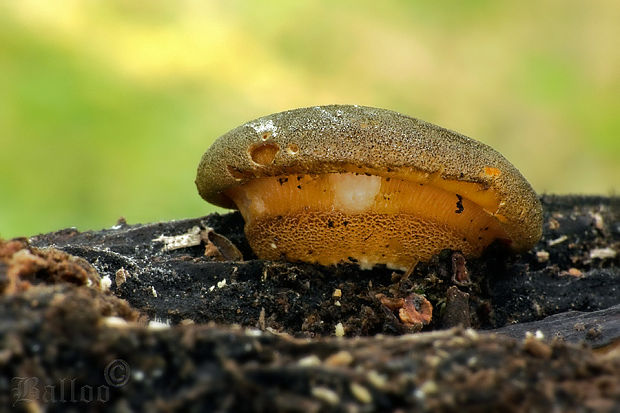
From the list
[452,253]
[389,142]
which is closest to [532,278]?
[452,253]

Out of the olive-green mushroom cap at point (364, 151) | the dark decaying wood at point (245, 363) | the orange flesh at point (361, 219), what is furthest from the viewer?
the orange flesh at point (361, 219)

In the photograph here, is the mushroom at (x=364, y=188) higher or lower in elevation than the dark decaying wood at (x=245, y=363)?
higher

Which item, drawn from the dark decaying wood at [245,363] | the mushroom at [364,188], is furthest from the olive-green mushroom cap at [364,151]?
the dark decaying wood at [245,363]

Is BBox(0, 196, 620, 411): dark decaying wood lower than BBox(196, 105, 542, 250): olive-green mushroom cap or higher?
lower

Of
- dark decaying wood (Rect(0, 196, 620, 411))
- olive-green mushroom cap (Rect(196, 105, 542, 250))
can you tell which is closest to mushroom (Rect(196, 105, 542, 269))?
olive-green mushroom cap (Rect(196, 105, 542, 250))

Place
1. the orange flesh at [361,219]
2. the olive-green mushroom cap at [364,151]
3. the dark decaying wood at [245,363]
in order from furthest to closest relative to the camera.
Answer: the orange flesh at [361,219] → the olive-green mushroom cap at [364,151] → the dark decaying wood at [245,363]

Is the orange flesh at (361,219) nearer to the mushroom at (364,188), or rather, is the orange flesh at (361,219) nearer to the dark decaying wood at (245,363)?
the mushroom at (364,188)

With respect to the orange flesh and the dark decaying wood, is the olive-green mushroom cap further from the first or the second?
the dark decaying wood

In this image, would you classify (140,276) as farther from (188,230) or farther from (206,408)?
(206,408)
